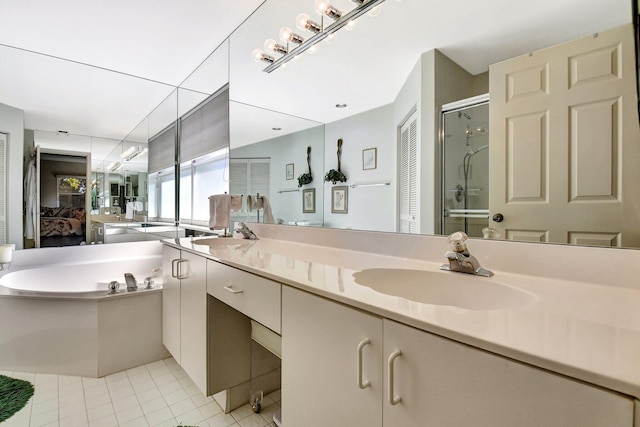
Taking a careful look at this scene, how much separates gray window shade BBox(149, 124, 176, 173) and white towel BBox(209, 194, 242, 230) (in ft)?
3.38

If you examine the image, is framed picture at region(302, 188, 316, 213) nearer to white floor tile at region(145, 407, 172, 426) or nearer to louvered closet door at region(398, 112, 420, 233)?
louvered closet door at region(398, 112, 420, 233)

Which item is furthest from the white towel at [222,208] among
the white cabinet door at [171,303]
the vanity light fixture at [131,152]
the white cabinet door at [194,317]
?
the vanity light fixture at [131,152]

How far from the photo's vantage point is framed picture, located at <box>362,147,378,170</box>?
1421 mm

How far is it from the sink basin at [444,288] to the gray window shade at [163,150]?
268 centimetres

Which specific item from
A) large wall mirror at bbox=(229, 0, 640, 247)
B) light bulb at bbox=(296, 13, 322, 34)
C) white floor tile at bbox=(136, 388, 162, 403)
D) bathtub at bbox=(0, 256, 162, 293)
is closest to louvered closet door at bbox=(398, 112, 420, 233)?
large wall mirror at bbox=(229, 0, 640, 247)

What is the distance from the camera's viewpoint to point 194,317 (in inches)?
63.6

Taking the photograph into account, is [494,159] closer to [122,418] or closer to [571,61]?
[571,61]

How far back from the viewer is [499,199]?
1014mm

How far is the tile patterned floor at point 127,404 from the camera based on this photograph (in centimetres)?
156

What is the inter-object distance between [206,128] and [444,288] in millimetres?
2529

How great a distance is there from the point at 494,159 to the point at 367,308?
0.74 meters

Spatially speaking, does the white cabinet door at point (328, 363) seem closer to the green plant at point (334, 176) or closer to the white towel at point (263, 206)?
the green plant at point (334, 176)

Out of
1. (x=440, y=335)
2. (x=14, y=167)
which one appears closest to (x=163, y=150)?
(x=14, y=167)

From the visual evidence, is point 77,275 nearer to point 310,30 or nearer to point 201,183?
point 201,183
